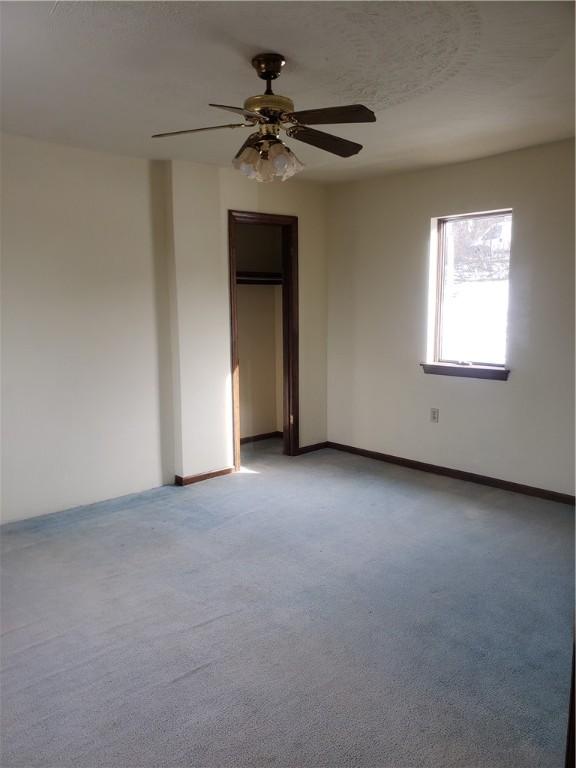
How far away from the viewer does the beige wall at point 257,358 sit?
5.71 metres

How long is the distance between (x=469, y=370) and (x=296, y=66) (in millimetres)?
2705

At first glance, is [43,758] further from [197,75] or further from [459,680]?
[197,75]

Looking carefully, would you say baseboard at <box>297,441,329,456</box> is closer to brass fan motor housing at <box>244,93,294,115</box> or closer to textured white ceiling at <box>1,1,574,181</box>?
textured white ceiling at <box>1,1,574,181</box>

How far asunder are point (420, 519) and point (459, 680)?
5.26ft

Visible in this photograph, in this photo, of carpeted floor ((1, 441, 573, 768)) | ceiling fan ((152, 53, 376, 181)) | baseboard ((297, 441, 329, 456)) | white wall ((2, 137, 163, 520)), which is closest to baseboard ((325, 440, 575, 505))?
baseboard ((297, 441, 329, 456))

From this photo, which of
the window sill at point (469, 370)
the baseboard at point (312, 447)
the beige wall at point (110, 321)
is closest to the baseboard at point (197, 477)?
the beige wall at point (110, 321)

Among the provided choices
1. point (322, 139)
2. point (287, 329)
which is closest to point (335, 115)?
point (322, 139)

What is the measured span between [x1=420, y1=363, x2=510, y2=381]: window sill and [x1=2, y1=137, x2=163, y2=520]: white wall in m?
2.23

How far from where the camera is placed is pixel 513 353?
13.8 feet

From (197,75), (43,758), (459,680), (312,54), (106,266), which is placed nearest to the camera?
(43,758)

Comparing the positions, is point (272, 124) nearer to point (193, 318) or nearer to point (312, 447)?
point (193, 318)

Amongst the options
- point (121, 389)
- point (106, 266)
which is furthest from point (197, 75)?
point (121, 389)

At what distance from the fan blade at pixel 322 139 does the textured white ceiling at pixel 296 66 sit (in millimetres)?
278

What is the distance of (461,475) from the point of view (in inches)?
181
